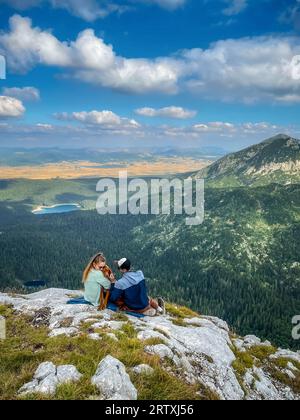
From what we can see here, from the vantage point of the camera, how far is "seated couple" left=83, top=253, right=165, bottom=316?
28359mm

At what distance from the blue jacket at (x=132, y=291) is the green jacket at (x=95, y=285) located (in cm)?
96

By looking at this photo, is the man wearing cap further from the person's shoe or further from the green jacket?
the person's shoe

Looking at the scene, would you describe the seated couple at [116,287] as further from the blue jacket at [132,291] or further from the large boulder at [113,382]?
the large boulder at [113,382]

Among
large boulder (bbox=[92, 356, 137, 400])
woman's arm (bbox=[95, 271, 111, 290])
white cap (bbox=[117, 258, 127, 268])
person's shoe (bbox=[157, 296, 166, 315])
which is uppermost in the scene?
white cap (bbox=[117, 258, 127, 268])

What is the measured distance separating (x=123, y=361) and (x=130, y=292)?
10176mm

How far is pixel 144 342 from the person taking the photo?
72.0 ft

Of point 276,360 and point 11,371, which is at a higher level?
point 11,371

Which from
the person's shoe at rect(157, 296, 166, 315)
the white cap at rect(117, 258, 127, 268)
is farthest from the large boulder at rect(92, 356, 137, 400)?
the person's shoe at rect(157, 296, 166, 315)

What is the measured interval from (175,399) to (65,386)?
528 centimetres

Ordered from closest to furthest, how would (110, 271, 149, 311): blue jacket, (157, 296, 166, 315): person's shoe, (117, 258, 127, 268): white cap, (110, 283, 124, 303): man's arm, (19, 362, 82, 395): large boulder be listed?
1. (19, 362, 82, 395): large boulder
2. (117, 258, 127, 268): white cap
3. (110, 271, 149, 311): blue jacket
4. (110, 283, 124, 303): man's arm
5. (157, 296, 166, 315): person's shoe

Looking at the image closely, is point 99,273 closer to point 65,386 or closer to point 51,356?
point 51,356

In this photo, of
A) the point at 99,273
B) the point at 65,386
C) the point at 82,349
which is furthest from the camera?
the point at 99,273

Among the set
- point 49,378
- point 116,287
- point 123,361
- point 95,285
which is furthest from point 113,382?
point 95,285
